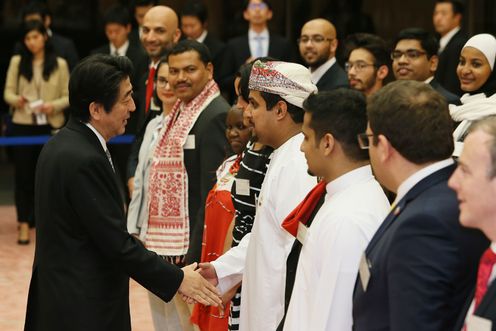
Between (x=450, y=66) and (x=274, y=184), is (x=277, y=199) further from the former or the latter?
(x=450, y=66)

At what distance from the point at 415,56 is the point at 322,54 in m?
1.30

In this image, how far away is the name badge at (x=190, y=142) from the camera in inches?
194

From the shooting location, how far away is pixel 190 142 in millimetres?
4926

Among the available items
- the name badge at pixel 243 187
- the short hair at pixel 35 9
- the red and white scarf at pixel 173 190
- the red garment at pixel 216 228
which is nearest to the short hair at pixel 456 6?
the short hair at pixel 35 9

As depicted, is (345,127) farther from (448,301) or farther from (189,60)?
(189,60)

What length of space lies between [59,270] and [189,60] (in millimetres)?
1980

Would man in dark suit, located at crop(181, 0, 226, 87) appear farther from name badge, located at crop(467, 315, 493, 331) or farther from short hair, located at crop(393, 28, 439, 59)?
name badge, located at crop(467, 315, 493, 331)

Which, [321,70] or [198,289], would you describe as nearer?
[198,289]

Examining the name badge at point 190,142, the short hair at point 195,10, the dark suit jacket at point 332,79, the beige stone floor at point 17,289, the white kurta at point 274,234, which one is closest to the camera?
the white kurta at point 274,234

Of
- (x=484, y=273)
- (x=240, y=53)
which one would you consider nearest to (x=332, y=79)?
(x=240, y=53)

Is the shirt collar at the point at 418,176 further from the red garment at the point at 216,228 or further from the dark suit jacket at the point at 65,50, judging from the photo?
the dark suit jacket at the point at 65,50

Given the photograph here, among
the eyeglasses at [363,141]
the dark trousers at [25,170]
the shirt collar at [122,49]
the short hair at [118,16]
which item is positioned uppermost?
the short hair at [118,16]

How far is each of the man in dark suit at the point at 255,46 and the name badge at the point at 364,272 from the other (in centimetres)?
648

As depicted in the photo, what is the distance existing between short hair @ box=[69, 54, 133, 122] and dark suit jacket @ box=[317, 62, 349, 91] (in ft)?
11.9
